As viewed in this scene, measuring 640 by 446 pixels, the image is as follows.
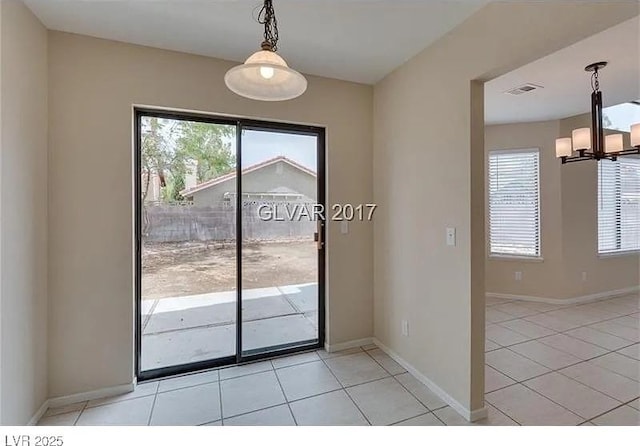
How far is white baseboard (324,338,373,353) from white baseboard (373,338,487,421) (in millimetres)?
236

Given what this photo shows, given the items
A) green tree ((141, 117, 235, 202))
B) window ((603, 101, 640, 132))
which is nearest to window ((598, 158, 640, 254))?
window ((603, 101, 640, 132))

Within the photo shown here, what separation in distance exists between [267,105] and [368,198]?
1.30 metres

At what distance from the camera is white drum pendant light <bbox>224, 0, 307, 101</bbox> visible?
1.32 m

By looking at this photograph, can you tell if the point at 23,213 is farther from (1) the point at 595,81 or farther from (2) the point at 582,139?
(1) the point at 595,81

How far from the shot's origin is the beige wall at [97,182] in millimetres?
2123

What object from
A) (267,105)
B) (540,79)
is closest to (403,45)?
(267,105)

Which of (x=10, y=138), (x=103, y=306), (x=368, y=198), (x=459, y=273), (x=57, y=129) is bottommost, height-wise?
(x=103, y=306)

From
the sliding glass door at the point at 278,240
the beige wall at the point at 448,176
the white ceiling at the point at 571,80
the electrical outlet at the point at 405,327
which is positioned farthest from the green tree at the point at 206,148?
the white ceiling at the point at 571,80

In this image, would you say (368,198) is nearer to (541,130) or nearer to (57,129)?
(57,129)

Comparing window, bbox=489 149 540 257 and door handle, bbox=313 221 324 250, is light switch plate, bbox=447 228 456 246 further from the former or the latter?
window, bbox=489 149 540 257

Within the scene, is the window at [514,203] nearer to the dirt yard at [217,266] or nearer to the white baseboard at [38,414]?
the dirt yard at [217,266]

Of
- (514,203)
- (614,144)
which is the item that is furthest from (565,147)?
(514,203)

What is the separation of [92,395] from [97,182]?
155 cm

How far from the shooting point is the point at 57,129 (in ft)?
6.92
